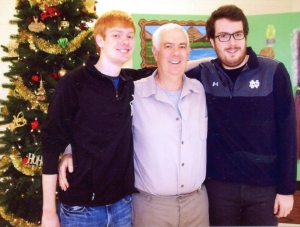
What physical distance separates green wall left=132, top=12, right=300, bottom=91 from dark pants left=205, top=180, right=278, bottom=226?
218 centimetres

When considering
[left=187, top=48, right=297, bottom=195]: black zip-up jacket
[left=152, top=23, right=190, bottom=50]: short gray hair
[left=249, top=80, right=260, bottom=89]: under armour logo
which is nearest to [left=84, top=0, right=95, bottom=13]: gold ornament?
[left=152, top=23, right=190, bottom=50]: short gray hair

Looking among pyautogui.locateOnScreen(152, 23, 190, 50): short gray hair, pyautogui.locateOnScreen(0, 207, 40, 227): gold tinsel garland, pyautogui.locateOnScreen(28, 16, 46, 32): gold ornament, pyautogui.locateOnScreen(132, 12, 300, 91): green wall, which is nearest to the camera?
pyautogui.locateOnScreen(152, 23, 190, 50): short gray hair

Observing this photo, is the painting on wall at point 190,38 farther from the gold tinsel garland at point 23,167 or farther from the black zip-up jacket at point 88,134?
the black zip-up jacket at point 88,134

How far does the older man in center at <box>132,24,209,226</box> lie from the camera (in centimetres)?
152

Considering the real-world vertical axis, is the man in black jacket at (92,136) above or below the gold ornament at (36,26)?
below

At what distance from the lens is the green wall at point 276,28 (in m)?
3.43

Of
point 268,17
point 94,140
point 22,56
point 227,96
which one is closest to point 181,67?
point 227,96

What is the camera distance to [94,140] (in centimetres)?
139

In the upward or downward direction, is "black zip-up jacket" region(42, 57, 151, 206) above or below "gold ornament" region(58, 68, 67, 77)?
below

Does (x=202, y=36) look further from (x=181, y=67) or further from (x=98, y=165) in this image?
(x=98, y=165)

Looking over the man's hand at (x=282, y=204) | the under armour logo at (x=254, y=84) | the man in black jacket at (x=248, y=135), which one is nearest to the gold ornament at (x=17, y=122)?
the man in black jacket at (x=248, y=135)

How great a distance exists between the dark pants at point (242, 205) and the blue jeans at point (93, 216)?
53 cm

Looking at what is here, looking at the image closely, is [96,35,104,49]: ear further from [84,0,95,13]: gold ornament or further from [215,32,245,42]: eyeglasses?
[84,0,95,13]: gold ornament

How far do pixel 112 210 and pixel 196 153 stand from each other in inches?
19.9
